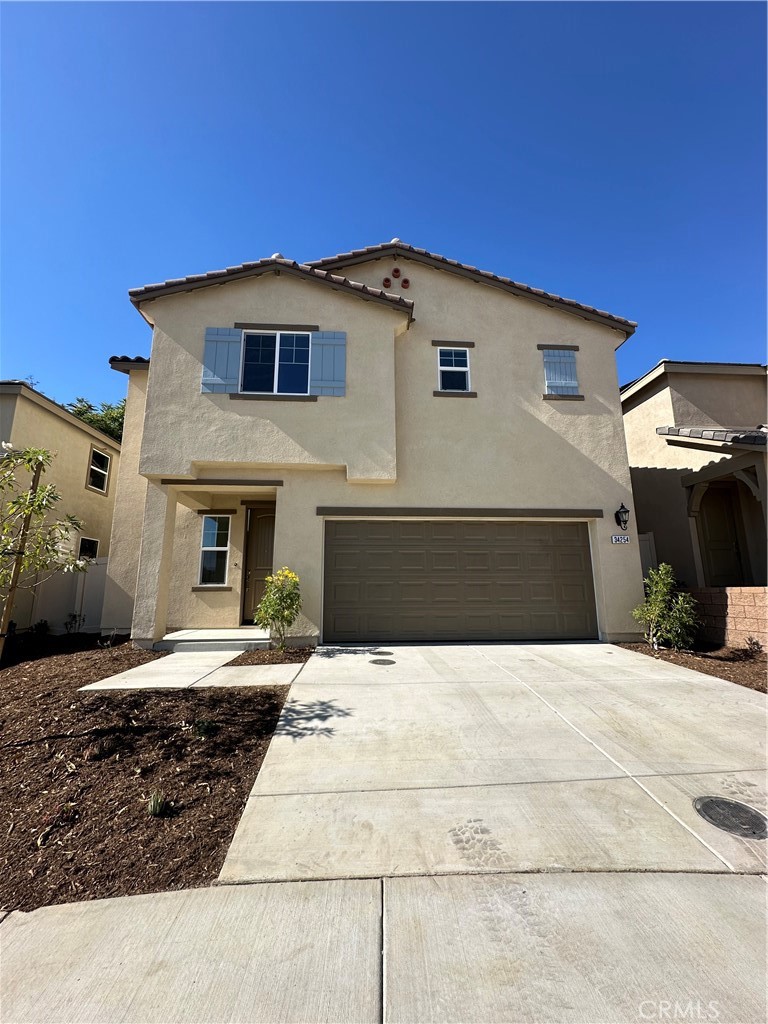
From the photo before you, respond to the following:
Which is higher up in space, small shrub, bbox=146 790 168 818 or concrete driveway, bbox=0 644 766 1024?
small shrub, bbox=146 790 168 818

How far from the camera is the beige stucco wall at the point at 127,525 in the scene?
9.49m

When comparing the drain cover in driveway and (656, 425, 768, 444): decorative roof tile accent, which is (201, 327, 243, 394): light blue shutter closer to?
the drain cover in driveway

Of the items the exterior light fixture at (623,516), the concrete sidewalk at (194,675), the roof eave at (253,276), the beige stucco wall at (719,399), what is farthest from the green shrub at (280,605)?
the beige stucco wall at (719,399)

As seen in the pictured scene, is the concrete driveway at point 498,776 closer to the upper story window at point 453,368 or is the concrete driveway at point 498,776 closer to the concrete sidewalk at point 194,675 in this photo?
the concrete sidewalk at point 194,675

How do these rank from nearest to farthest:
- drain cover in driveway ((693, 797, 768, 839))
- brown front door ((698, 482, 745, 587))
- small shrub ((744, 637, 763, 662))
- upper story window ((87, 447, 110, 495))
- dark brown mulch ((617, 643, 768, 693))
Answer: drain cover in driveway ((693, 797, 768, 839)) → dark brown mulch ((617, 643, 768, 693)) → small shrub ((744, 637, 763, 662)) → brown front door ((698, 482, 745, 587)) → upper story window ((87, 447, 110, 495))

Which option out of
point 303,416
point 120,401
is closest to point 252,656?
point 303,416

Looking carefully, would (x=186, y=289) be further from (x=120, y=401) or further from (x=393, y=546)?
(x=120, y=401)

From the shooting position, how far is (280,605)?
782 cm

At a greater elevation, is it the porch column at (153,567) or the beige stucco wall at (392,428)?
the beige stucco wall at (392,428)

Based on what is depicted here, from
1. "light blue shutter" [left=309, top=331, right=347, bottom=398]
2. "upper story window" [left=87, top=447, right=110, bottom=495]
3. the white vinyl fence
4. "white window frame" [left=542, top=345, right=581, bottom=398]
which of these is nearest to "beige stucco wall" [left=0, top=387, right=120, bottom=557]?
Answer: "upper story window" [left=87, top=447, right=110, bottom=495]

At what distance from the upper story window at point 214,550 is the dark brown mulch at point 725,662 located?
879 cm

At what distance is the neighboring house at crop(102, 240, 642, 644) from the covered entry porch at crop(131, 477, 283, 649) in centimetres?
6

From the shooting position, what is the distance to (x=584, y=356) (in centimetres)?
1031

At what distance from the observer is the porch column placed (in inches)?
326
